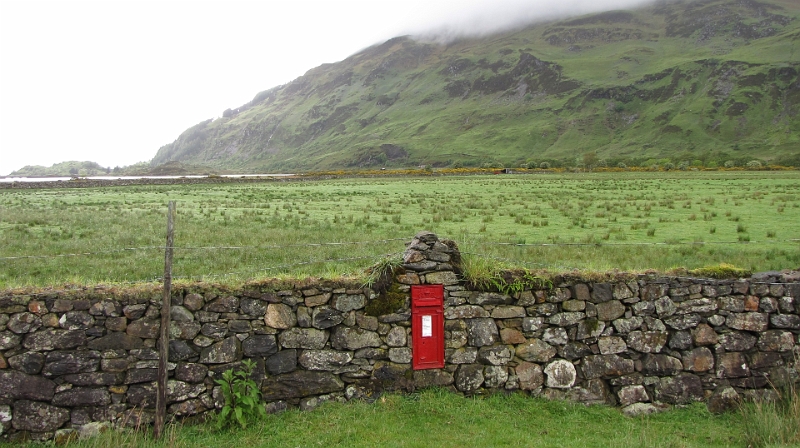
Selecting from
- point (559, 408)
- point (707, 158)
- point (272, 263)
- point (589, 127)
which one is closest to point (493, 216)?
point (272, 263)

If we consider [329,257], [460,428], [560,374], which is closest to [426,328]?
[460,428]

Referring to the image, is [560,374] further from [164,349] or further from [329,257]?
[329,257]

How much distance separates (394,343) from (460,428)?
67.7 inches

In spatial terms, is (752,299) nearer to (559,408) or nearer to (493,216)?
(559,408)

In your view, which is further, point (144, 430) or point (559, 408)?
point (559, 408)

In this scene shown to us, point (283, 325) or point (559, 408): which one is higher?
point (283, 325)

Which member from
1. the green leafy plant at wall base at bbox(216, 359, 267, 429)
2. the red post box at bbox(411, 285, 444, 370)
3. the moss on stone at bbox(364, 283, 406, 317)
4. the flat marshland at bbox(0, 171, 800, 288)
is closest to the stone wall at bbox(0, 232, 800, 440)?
the moss on stone at bbox(364, 283, 406, 317)

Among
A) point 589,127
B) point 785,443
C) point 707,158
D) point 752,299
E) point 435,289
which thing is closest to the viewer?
point 785,443

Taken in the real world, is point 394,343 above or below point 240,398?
above

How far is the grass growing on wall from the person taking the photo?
7242 millimetres

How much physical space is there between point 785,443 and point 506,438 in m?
4.11

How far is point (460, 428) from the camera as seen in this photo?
25.3 feet

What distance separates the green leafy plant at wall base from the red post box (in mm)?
2614

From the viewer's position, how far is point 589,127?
197 meters
